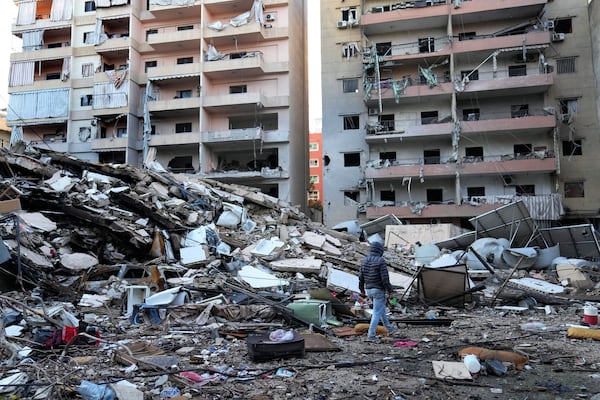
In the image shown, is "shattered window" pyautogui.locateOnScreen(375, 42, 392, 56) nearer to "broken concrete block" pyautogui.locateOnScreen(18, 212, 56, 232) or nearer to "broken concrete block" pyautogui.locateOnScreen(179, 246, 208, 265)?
"broken concrete block" pyautogui.locateOnScreen(179, 246, 208, 265)

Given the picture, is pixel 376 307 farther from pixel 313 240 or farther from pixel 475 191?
pixel 475 191

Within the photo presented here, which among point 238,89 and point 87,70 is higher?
point 87,70

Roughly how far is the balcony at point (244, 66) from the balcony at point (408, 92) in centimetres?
634

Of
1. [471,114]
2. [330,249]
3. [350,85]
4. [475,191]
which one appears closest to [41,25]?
[350,85]

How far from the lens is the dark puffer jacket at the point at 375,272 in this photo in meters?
6.39

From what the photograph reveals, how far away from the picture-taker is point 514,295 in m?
9.34

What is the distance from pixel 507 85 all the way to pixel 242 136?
15.6 metres

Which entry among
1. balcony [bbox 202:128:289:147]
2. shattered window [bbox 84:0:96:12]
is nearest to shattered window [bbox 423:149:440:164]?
balcony [bbox 202:128:289:147]

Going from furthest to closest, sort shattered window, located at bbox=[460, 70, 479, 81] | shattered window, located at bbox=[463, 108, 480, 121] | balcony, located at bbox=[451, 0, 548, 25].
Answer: shattered window, located at bbox=[460, 70, 479, 81] < shattered window, located at bbox=[463, 108, 480, 121] < balcony, located at bbox=[451, 0, 548, 25]

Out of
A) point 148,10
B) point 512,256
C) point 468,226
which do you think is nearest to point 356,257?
point 512,256

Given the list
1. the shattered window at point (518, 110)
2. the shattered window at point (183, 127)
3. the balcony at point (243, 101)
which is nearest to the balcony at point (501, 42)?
the shattered window at point (518, 110)

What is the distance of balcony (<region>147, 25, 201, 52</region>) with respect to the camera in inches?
1131

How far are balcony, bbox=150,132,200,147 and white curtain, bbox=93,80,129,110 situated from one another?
11.4 feet

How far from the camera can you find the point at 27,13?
31859 mm
